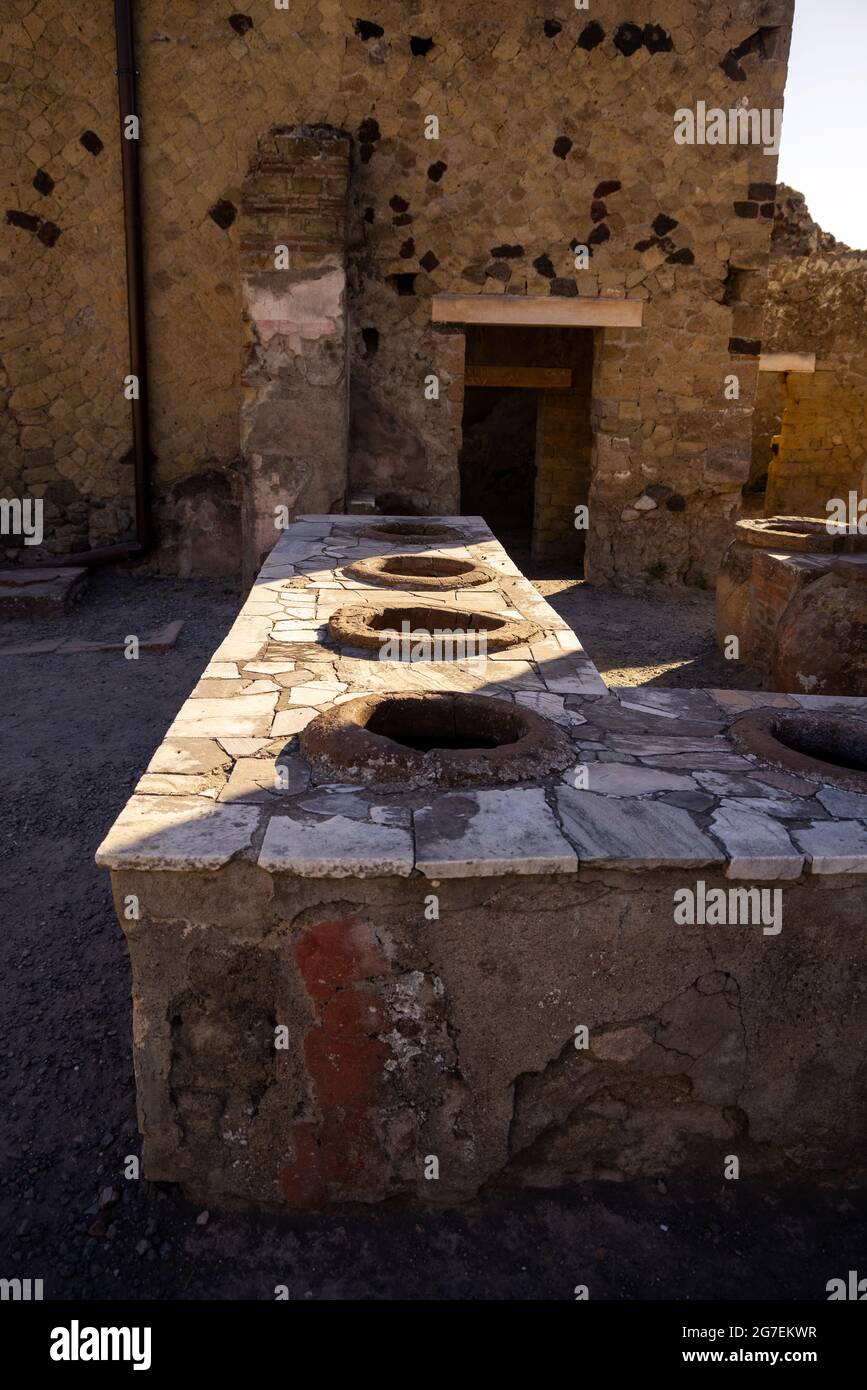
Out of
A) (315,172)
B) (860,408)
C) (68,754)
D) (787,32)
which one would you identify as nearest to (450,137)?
(315,172)

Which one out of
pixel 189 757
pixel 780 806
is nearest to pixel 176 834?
pixel 189 757

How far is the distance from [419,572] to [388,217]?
3980 mm

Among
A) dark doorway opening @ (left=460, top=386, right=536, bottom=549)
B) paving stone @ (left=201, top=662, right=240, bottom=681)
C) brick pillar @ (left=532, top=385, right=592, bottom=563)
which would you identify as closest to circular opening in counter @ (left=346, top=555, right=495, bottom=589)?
paving stone @ (left=201, top=662, right=240, bottom=681)

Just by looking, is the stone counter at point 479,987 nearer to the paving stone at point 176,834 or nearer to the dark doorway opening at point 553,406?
the paving stone at point 176,834

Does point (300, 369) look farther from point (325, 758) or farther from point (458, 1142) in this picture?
point (458, 1142)

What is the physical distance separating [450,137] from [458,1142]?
25.7ft

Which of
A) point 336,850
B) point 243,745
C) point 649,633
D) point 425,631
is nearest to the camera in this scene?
point 336,850

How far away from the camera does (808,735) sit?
125 inches

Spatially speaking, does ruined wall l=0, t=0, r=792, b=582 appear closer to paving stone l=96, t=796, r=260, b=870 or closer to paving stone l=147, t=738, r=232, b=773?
paving stone l=147, t=738, r=232, b=773

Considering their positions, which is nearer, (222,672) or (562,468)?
(222,672)

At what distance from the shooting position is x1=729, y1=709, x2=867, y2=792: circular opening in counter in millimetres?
3016

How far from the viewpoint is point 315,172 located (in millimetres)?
7352

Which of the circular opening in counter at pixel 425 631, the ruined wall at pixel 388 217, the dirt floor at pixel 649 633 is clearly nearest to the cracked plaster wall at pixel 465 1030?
the circular opening in counter at pixel 425 631

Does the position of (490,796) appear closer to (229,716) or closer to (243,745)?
(243,745)
